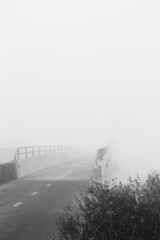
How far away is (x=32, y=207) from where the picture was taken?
1983 cm

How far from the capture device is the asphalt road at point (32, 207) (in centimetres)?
1471

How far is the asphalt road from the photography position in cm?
1471

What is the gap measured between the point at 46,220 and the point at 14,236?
2.67m

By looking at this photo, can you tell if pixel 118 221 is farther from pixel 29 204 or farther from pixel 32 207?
pixel 29 204

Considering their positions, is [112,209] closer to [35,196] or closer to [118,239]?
[118,239]

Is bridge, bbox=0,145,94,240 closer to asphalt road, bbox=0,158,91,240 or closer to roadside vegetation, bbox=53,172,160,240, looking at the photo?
asphalt road, bbox=0,158,91,240

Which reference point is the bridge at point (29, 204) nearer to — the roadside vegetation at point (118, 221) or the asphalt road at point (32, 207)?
the asphalt road at point (32, 207)

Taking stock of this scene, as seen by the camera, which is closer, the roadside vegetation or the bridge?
the roadside vegetation

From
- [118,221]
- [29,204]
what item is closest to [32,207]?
[29,204]

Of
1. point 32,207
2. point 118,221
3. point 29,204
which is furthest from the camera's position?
point 29,204

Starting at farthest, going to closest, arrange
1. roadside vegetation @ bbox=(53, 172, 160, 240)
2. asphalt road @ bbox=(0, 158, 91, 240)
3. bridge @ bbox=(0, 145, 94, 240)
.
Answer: bridge @ bbox=(0, 145, 94, 240)
asphalt road @ bbox=(0, 158, 91, 240)
roadside vegetation @ bbox=(53, 172, 160, 240)

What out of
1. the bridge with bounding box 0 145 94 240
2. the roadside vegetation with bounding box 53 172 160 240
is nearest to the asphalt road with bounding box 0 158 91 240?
the bridge with bounding box 0 145 94 240

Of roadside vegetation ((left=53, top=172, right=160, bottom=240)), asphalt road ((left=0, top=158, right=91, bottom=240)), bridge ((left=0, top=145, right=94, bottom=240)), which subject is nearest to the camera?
roadside vegetation ((left=53, top=172, right=160, bottom=240))

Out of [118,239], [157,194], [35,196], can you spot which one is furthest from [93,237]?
[35,196]
